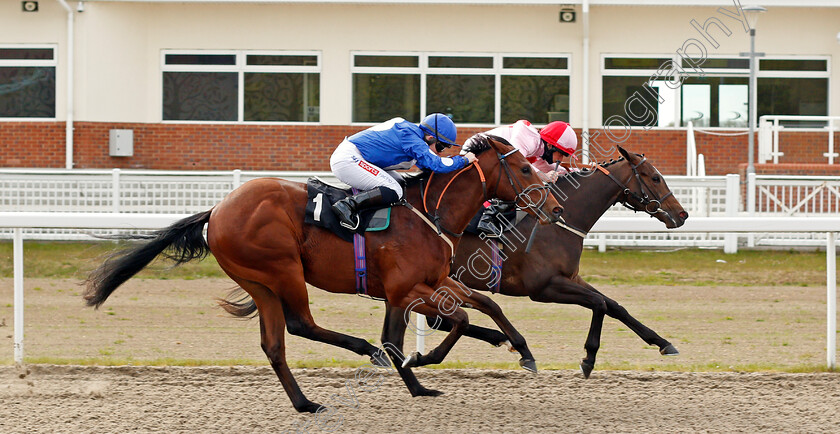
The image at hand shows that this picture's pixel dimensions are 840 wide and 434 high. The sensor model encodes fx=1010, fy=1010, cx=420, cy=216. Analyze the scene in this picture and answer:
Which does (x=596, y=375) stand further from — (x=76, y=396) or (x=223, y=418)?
(x=76, y=396)

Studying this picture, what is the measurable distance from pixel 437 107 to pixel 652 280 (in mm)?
5651

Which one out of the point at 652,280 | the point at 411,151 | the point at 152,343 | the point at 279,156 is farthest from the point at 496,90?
the point at 411,151

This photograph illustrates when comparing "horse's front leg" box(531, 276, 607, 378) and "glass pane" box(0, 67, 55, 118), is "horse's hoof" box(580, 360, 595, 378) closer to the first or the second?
"horse's front leg" box(531, 276, 607, 378)

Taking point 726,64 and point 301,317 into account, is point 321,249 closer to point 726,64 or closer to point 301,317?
point 301,317

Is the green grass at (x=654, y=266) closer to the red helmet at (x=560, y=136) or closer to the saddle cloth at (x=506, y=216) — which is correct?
the red helmet at (x=560, y=136)

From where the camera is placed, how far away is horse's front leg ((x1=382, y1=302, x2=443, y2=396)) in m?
5.32

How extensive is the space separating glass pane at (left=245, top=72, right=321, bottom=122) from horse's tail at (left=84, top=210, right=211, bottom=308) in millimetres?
10412

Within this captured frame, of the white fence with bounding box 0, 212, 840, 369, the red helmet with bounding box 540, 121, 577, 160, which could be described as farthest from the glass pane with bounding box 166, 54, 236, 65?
the red helmet with bounding box 540, 121, 577, 160

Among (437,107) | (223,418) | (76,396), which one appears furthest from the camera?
(437,107)

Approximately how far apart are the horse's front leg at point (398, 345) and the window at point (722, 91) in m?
10.4

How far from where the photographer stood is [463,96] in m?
15.3

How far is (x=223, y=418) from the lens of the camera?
4.80 m

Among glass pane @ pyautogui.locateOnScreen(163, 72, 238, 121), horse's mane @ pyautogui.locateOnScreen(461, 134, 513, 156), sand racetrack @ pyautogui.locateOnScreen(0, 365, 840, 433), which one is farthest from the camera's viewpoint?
glass pane @ pyautogui.locateOnScreen(163, 72, 238, 121)

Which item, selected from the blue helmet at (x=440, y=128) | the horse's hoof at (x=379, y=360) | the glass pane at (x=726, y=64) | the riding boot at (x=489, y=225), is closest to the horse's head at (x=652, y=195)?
the riding boot at (x=489, y=225)
